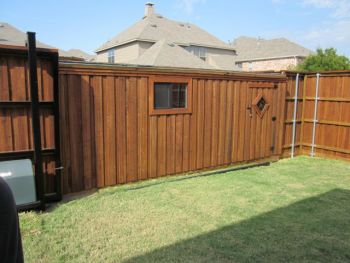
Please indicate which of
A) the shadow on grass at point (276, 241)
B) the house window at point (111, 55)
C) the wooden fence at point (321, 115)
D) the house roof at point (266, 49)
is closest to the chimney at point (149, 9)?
the house window at point (111, 55)

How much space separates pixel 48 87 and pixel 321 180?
5336 mm

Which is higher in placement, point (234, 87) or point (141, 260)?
point (234, 87)

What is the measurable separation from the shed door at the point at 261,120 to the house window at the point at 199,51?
49.7 ft

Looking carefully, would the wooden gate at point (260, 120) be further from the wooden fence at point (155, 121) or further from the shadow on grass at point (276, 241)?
the shadow on grass at point (276, 241)

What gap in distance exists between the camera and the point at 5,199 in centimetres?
91

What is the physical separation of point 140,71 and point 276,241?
3554mm

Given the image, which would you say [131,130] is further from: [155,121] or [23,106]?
[23,106]

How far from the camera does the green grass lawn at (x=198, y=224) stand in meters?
3.10

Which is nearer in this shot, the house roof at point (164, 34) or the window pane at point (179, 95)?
the window pane at point (179, 95)

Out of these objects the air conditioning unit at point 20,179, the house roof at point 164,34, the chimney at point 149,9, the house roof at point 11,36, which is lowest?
the air conditioning unit at point 20,179

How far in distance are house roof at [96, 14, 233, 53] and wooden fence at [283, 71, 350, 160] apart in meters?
13.5

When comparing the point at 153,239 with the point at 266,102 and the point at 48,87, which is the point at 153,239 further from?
the point at 266,102

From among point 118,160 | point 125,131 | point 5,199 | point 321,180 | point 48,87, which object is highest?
point 48,87

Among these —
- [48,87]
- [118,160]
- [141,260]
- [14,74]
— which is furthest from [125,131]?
[141,260]
